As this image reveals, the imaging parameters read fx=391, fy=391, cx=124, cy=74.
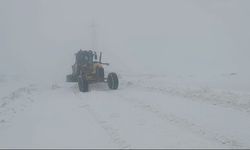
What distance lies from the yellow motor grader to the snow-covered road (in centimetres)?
366

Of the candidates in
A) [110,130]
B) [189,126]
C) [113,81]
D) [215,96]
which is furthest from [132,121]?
[113,81]

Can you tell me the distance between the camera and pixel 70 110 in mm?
13602

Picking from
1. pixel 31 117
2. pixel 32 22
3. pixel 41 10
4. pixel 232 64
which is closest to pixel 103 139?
pixel 31 117

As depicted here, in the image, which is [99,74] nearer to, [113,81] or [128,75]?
[113,81]

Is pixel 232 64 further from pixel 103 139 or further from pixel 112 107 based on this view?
pixel 103 139

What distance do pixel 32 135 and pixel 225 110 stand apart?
20.3 feet

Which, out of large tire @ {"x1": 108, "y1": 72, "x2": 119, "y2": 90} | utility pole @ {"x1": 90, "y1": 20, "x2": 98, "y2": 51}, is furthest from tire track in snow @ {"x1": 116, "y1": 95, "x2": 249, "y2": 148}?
utility pole @ {"x1": 90, "y1": 20, "x2": 98, "y2": 51}

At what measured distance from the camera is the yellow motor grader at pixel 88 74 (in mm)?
20453

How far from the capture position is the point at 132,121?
36.6 ft

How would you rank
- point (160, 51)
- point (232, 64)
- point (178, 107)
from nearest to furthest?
point (178, 107) < point (232, 64) < point (160, 51)

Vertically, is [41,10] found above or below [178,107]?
above

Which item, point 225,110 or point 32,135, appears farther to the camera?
point 225,110

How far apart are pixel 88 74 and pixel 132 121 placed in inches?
428

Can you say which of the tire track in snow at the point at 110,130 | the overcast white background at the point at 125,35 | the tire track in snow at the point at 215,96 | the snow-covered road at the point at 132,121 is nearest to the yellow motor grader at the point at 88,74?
the tire track in snow at the point at 215,96
